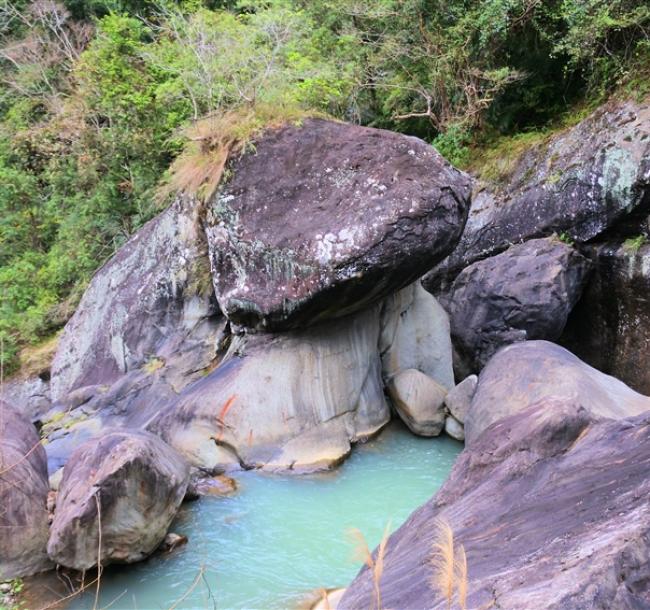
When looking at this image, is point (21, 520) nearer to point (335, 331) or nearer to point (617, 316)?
point (335, 331)

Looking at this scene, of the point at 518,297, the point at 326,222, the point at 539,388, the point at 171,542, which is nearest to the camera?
the point at 171,542

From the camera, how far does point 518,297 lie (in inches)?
337

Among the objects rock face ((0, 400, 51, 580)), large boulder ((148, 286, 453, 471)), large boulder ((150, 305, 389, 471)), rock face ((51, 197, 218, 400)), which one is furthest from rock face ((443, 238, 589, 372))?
rock face ((0, 400, 51, 580))

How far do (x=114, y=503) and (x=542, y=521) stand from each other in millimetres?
3585

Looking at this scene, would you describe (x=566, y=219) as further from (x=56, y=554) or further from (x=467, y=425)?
(x=56, y=554)

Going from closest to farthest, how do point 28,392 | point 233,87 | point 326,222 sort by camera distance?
point 326,222, point 233,87, point 28,392

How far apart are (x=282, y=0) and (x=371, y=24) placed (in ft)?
7.43

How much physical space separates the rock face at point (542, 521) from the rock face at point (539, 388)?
2.31m

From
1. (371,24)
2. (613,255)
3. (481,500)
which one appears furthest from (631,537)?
(371,24)

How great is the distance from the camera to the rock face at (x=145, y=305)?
30.1 feet

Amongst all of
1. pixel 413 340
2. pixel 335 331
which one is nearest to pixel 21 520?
pixel 335 331

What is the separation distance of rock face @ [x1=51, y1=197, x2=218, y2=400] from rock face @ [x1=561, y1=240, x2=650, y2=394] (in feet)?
17.7

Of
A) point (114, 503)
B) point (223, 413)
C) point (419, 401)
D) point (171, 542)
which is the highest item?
point (114, 503)

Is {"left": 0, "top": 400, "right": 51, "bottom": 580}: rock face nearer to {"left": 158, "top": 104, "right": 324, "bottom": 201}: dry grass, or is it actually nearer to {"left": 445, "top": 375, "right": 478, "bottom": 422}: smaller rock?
{"left": 158, "top": 104, "right": 324, "bottom": 201}: dry grass
